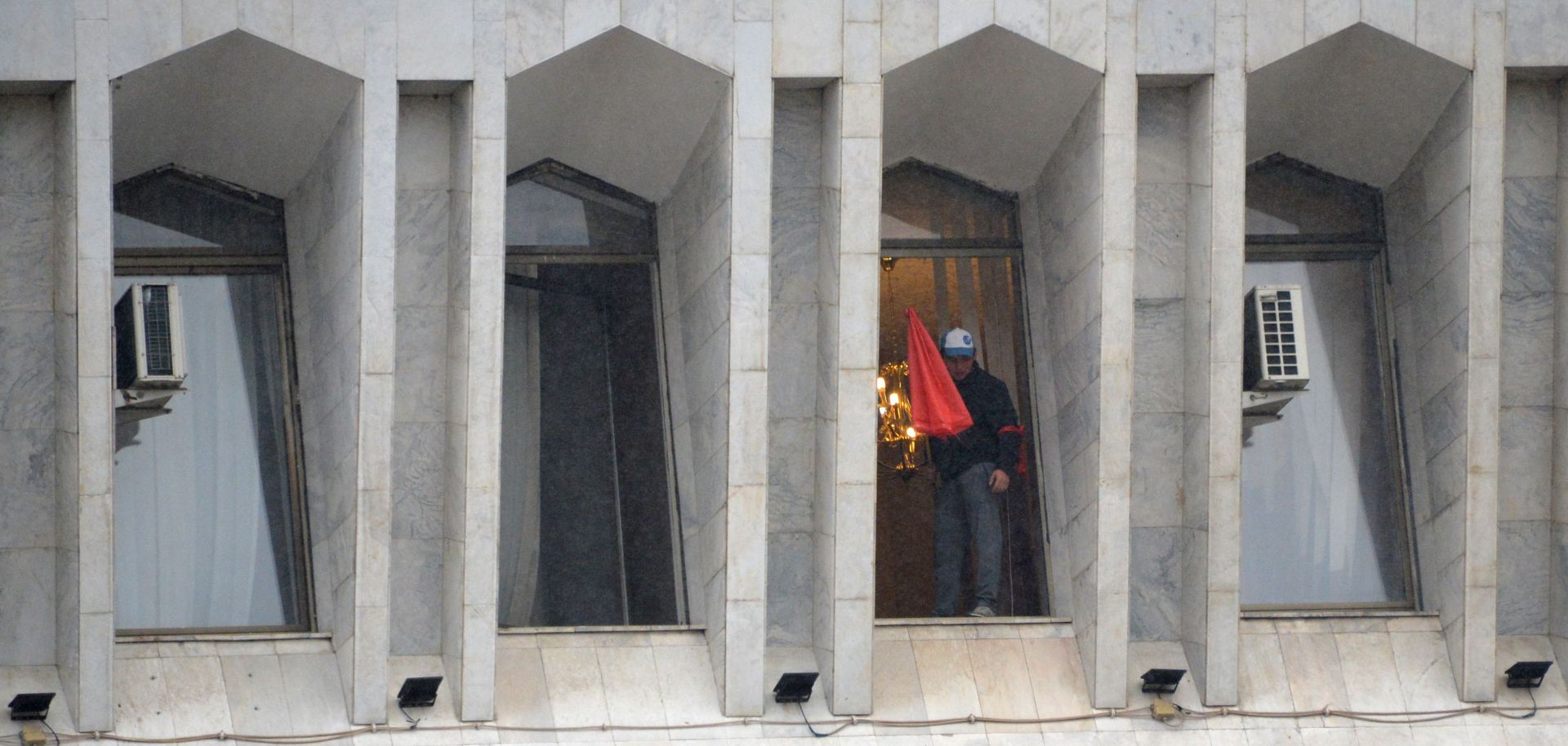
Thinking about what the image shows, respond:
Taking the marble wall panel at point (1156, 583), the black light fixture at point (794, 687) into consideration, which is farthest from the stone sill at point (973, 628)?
the black light fixture at point (794, 687)

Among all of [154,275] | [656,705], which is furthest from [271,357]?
[656,705]

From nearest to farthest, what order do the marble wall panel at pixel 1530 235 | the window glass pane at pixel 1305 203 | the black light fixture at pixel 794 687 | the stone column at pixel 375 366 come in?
the stone column at pixel 375 366 < the black light fixture at pixel 794 687 < the marble wall panel at pixel 1530 235 < the window glass pane at pixel 1305 203

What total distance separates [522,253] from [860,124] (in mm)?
3332

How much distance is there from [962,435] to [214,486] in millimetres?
6193

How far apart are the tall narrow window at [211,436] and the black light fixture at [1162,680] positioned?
6.82m

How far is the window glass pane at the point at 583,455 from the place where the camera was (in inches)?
813

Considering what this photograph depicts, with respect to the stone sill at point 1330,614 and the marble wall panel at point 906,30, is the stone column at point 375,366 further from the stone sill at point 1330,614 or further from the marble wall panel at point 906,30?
the stone sill at point 1330,614

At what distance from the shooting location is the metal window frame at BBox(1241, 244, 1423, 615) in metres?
21.5

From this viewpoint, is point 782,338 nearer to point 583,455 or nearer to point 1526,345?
point 583,455

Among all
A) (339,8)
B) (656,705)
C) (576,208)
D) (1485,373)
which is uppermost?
(339,8)

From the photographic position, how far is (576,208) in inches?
839

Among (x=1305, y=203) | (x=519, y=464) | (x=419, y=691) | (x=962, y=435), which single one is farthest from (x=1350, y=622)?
(x=419, y=691)

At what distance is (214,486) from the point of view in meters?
20.3

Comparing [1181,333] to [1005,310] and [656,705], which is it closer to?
[1005,310]
